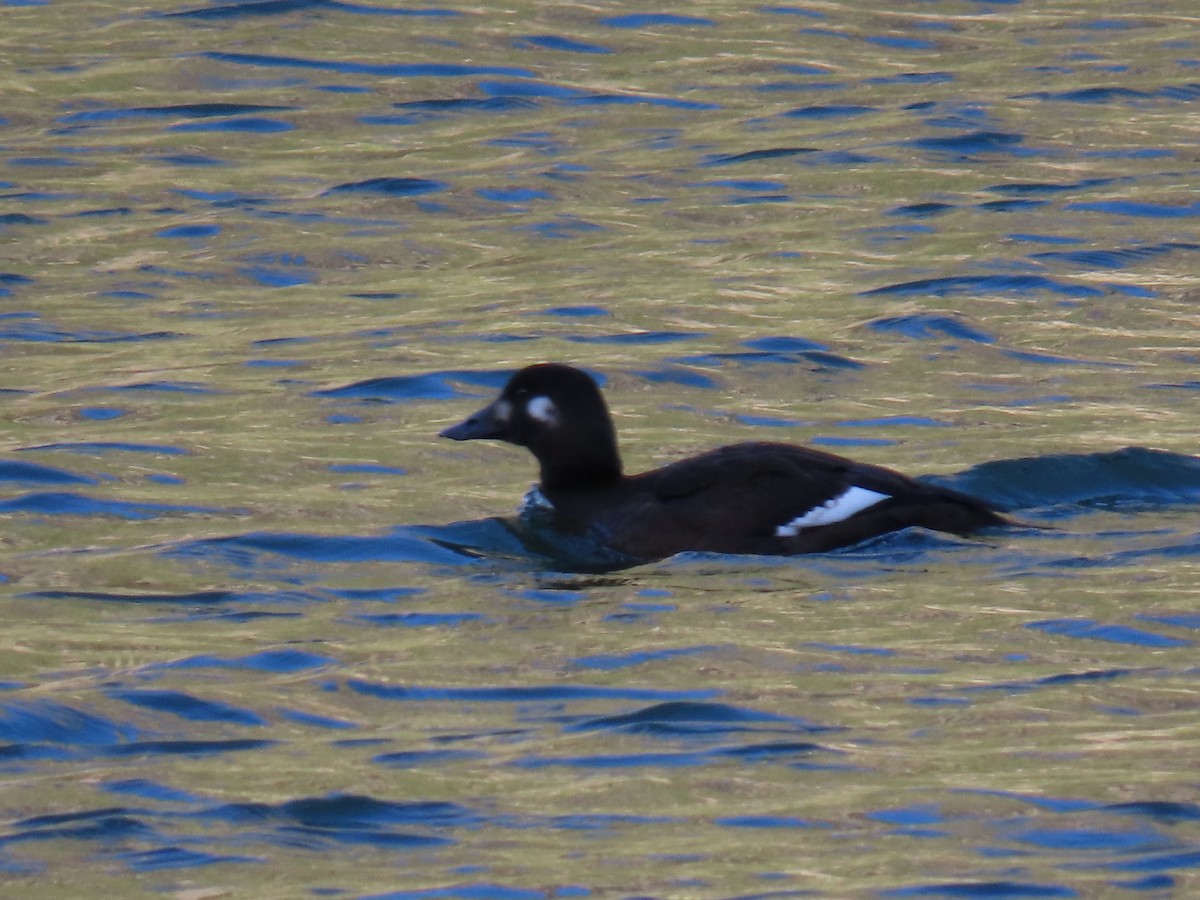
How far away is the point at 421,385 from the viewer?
465 inches

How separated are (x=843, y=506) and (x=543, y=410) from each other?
56.9 inches

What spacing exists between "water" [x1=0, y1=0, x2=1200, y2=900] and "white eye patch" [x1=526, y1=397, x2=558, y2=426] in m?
0.50

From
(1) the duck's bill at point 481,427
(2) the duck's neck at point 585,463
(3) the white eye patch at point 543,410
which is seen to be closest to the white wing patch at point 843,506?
(2) the duck's neck at point 585,463

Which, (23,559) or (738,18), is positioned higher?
(738,18)

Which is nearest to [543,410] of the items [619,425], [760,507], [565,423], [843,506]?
[565,423]

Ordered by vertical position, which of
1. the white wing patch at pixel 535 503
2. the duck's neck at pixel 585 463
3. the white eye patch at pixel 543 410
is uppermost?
the white eye patch at pixel 543 410

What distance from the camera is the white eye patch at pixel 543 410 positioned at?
9.37 meters

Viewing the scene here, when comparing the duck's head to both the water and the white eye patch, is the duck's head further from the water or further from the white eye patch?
the water

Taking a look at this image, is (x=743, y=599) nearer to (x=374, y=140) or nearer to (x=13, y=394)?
(x=13, y=394)

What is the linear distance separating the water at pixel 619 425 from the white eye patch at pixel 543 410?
496 millimetres

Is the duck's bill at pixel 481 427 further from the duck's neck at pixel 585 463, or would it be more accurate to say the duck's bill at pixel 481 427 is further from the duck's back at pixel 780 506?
the duck's back at pixel 780 506

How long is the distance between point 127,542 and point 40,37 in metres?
11.8

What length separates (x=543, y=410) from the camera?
370 inches

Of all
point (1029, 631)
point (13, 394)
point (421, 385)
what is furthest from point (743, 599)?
point (13, 394)
